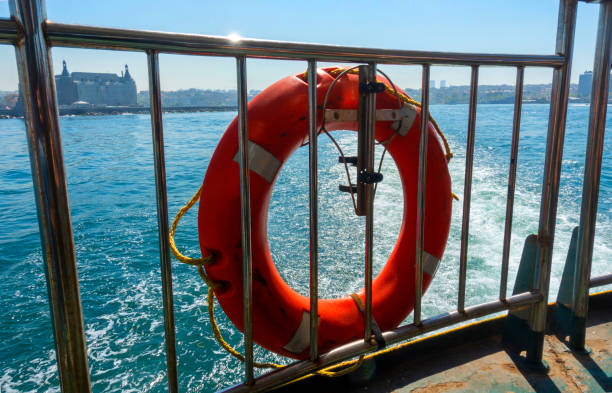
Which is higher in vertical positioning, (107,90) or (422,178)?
(107,90)

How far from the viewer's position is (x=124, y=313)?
381 cm

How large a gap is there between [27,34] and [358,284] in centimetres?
377

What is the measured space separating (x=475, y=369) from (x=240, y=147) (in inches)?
39.7

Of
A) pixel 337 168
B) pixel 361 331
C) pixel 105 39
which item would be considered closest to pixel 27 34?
pixel 105 39

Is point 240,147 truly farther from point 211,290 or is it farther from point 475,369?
point 475,369

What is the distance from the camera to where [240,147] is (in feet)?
2.72

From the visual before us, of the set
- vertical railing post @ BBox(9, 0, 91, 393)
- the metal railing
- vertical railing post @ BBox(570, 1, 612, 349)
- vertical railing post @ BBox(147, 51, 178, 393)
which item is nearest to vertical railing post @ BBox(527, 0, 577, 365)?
the metal railing

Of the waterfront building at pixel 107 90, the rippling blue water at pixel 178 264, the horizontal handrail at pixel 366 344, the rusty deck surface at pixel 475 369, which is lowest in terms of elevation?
the rippling blue water at pixel 178 264

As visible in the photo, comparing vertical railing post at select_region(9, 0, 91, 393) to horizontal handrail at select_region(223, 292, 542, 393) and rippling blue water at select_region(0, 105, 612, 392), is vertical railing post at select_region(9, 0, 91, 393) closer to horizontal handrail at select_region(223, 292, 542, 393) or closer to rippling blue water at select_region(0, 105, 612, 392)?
horizontal handrail at select_region(223, 292, 542, 393)

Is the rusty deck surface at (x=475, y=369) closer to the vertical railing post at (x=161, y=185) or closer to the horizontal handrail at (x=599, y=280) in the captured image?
the horizontal handrail at (x=599, y=280)

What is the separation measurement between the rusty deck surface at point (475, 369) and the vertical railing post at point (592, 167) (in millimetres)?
95

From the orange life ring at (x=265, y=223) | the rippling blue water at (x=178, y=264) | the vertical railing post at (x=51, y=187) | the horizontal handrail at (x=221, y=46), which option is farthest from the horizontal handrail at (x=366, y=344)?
the rippling blue water at (x=178, y=264)

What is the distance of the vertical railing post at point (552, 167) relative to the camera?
3.89 ft


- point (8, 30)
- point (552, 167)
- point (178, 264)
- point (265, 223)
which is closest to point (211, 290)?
point (265, 223)
